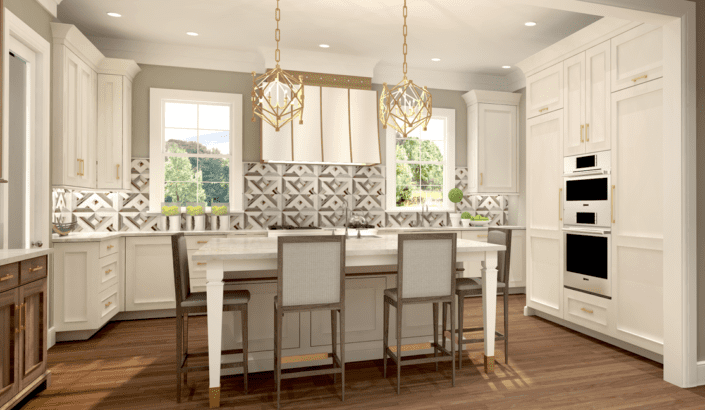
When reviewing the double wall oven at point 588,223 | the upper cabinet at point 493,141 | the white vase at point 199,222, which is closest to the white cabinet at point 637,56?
the double wall oven at point 588,223

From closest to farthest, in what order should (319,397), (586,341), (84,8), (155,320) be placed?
(319,397), (586,341), (84,8), (155,320)

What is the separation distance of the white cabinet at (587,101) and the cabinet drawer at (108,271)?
14.5 ft

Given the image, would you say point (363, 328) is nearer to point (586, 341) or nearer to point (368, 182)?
point (586, 341)

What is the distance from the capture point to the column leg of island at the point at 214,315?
8.30 ft

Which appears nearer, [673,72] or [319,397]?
[319,397]

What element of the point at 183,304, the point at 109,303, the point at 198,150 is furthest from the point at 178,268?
the point at 198,150

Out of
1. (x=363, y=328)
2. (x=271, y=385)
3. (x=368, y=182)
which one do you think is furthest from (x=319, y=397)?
(x=368, y=182)

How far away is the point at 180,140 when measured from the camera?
17.0 feet

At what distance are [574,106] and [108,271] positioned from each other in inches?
182

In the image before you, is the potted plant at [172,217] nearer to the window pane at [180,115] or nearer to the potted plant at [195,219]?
the potted plant at [195,219]

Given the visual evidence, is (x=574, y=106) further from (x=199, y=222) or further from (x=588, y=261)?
(x=199, y=222)

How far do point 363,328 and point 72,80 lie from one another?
132 inches

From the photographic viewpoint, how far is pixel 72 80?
12.8ft

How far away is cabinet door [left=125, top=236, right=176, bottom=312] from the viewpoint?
448cm
